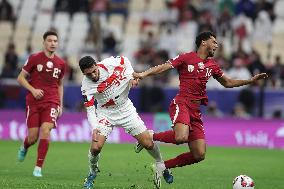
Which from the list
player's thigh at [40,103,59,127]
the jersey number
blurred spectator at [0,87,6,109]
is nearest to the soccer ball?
player's thigh at [40,103,59,127]

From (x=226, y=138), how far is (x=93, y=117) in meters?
13.0

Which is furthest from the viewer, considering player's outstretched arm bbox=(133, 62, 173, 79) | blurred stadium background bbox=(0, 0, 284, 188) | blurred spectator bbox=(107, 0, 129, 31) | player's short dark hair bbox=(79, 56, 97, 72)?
blurred spectator bbox=(107, 0, 129, 31)

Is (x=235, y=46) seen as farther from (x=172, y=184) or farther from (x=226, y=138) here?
(x=172, y=184)

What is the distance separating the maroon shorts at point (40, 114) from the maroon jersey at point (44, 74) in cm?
9

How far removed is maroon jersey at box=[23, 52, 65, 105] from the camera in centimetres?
1578

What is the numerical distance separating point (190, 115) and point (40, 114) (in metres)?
3.60

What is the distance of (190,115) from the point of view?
43.4 feet

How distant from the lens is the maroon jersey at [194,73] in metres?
13.2

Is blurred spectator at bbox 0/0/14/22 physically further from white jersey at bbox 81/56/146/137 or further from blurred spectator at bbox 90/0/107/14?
white jersey at bbox 81/56/146/137

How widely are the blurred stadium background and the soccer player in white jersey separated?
11.6 m

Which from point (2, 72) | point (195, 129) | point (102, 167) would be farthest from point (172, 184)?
point (2, 72)

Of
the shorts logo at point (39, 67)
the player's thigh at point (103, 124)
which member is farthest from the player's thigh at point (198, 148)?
the shorts logo at point (39, 67)

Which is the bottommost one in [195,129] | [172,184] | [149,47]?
[172,184]

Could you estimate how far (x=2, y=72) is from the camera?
26484mm
